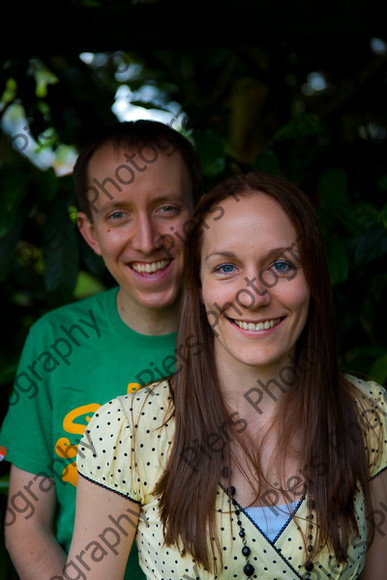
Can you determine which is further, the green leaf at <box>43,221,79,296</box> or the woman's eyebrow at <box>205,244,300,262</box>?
the green leaf at <box>43,221,79,296</box>

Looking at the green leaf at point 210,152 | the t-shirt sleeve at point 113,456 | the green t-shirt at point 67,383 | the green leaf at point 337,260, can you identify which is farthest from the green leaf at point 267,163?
the t-shirt sleeve at point 113,456

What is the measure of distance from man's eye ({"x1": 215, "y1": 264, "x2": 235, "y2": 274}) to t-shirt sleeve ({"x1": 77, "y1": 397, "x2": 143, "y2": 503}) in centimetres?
37

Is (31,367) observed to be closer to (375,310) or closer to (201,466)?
(201,466)

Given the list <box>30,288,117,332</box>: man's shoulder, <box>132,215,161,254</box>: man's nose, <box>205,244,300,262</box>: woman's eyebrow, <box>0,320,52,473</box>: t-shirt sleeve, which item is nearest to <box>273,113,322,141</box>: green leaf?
<box>132,215,161,254</box>: man's nose

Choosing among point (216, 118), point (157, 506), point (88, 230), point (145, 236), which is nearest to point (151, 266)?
point (145, 236)

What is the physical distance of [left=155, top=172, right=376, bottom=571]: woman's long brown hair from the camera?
5.13ft

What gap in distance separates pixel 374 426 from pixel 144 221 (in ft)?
2.55

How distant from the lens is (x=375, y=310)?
7.90ft

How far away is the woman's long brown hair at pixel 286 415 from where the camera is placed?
156cm

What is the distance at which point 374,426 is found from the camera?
1720 mm

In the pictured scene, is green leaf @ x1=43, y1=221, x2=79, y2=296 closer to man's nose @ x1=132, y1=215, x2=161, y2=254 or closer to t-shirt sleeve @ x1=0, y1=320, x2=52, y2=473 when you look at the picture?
t-shirt sleeve @ x1=0, y1=320, x2=52, y2=473

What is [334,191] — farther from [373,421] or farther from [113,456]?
[113,456]

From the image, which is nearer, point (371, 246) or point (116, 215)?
point (116, 215)

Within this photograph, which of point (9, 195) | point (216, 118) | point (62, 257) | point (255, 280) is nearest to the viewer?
point (255, 280)
